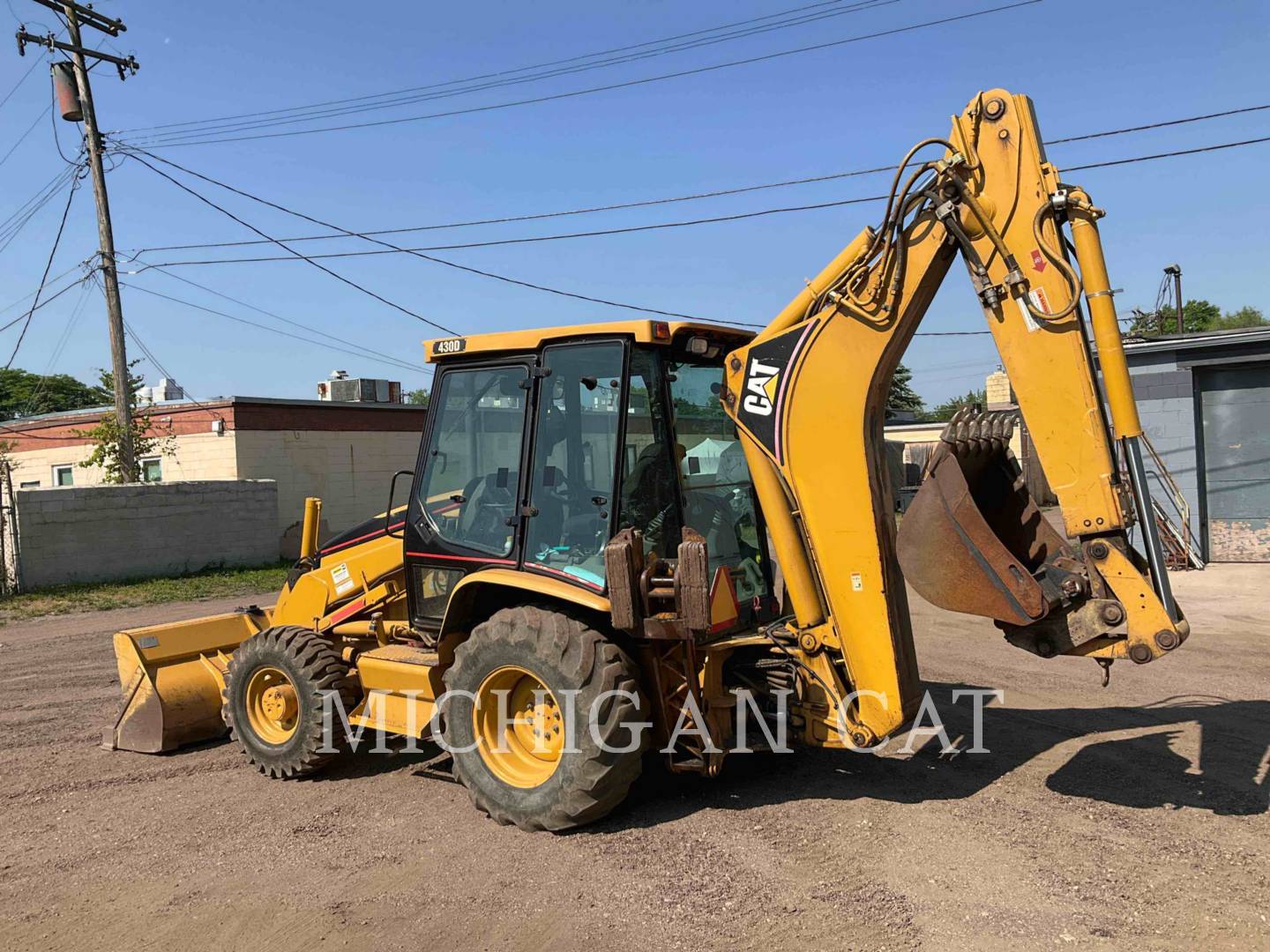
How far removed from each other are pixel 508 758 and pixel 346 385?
18111 mm

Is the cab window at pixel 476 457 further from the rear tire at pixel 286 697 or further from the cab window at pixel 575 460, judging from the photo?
the rear tire at pixel 286 697

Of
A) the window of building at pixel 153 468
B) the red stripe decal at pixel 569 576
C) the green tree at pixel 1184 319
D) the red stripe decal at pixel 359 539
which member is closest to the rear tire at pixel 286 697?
the red stripe decal at pixel 359 539

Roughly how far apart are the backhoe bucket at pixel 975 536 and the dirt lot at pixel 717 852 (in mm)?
1120

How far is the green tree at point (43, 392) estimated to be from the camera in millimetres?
45156

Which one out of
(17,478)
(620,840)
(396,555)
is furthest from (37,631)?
(17,478)

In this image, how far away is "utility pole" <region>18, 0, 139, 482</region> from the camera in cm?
1748

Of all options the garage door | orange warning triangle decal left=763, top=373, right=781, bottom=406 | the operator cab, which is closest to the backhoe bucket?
orange warning triangle decal left=763, top=373, right=781, bottom=406

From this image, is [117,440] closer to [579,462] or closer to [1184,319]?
[579,462]

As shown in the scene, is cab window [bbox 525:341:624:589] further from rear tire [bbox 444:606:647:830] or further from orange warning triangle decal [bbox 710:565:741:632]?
orange warning triangle decal [bbox 710:565:741:632]

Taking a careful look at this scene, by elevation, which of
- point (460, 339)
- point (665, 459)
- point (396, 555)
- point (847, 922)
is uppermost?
point (460, 339)

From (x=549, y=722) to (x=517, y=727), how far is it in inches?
Answer: 9.2

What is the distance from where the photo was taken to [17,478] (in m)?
24.0

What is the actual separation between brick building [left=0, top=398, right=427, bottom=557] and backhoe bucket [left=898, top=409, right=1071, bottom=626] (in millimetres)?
13420

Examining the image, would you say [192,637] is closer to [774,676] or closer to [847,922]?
[774,676]
